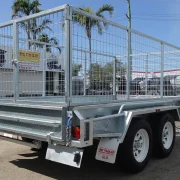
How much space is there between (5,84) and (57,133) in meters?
1.92

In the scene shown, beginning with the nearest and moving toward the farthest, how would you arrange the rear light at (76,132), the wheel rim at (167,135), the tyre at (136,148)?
the rear light at (76,132)
the tyre at (136,148)
the wheel rim at (167,135)

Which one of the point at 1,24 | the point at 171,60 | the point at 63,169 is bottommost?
the point at 63,169

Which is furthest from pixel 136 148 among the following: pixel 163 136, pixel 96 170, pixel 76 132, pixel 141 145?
pixel 76 132

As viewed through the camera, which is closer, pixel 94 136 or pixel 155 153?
pixel 94 136

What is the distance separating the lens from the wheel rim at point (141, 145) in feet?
15.0

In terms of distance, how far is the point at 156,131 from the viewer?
5.23m

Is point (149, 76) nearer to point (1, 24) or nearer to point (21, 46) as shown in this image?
point (21, 46)

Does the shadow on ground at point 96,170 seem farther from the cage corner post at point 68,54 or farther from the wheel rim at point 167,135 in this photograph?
the cage corner post at point 68,54

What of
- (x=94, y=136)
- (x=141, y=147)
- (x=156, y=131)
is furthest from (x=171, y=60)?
(x=94, y=136)

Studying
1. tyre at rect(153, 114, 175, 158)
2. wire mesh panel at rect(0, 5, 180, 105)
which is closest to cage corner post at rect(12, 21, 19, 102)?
wire mesh panel at rect(0, 5, 180, 105)

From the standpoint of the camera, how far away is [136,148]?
4629 millimetres

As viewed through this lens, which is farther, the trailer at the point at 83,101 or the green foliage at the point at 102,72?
the green foliage at the point at 102,72

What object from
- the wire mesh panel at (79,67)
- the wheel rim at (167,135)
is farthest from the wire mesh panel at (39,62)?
the wheel rim at (167,135)

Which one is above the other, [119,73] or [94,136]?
[119,73]
